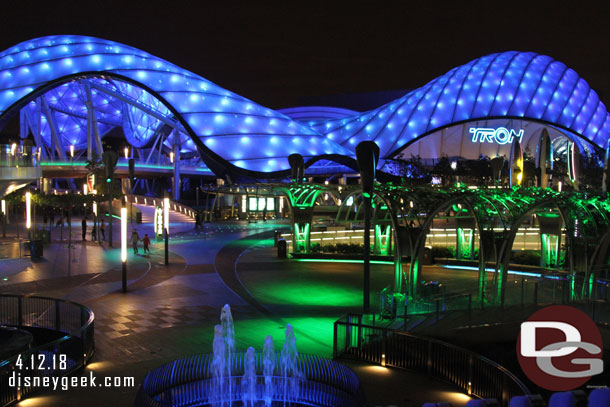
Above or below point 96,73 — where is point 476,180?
below

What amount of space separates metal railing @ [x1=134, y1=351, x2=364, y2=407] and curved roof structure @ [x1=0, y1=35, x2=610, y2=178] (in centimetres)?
3449

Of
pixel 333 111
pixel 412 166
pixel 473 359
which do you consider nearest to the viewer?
pixel 473 359

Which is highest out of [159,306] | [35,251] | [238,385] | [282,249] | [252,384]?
[282,249]

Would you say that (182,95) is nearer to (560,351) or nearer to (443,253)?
(443,253)

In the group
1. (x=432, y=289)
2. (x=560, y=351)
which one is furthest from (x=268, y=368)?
(x=432, y=289)

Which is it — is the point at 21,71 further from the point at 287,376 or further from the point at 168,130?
the point at 287,376

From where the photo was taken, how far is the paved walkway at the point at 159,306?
10.7m

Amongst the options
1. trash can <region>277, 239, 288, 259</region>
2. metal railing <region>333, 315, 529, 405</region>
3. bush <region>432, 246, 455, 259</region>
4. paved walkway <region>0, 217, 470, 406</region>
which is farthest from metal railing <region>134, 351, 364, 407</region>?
trash can <region>277, 239, 288, 259</region>

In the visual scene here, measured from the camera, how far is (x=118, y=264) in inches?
973

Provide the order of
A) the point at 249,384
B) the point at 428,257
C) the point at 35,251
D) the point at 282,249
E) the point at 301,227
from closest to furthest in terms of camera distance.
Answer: the point at 249,384, the point at 428,257, the point at 35,251, the point at 282,249, the point at 301,227

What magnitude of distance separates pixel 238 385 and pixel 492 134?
59595mm

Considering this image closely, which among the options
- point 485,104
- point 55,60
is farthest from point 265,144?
point 485,104

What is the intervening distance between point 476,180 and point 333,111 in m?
35.2

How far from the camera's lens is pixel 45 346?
977 cm
